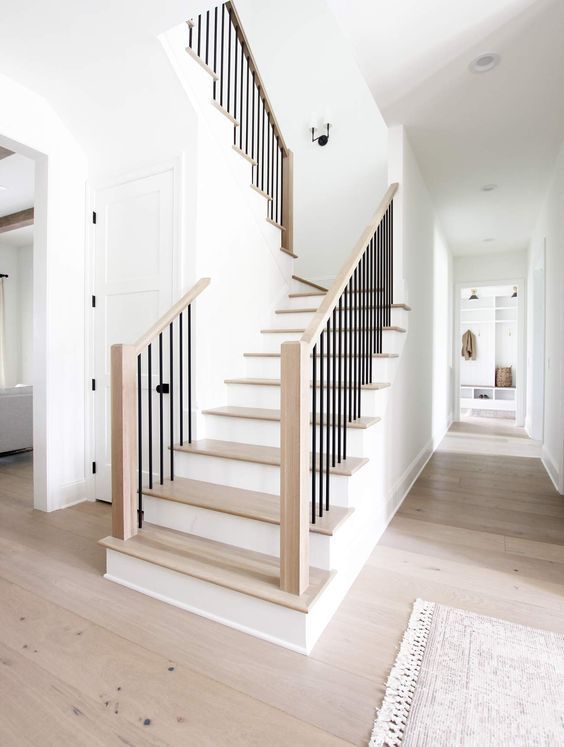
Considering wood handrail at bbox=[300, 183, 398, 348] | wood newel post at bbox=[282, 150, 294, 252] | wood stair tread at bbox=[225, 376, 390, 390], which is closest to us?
wood handrail at bbox=[300, 183, 398, 348]

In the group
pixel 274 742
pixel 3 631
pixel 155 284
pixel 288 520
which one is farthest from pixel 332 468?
pixel 155 284

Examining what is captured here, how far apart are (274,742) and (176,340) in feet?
6.75

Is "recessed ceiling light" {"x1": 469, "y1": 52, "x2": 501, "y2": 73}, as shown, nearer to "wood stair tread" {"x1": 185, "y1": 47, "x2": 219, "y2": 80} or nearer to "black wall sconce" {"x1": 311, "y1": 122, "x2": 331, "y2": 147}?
"wood stair tread" {"x1": 185, "y1": 47, "x2": 219, "y2": 80}

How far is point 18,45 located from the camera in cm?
227

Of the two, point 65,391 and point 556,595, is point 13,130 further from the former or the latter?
point 556,595

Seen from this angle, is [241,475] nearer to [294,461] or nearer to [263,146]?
[294,461]

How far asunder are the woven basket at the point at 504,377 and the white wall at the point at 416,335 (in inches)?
170

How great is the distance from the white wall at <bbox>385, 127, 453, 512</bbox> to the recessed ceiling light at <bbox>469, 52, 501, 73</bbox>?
0.66 meters

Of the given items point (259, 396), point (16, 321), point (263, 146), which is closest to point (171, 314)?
point (259, 396)

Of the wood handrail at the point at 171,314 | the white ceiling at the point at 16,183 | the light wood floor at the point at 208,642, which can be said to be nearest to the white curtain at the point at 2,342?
the white ceiling at the point at 16,183

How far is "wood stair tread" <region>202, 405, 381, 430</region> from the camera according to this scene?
7.23ft

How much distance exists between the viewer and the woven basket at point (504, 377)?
8883mm

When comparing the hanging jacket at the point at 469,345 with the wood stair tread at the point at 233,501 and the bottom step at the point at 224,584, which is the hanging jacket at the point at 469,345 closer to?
the wood stair tread at the point at 233,501

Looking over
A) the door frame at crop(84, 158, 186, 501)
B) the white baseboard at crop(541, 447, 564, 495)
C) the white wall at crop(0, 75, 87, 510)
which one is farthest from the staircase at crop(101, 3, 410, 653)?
the white baseboard at crop(541, 447, 564, 495)
